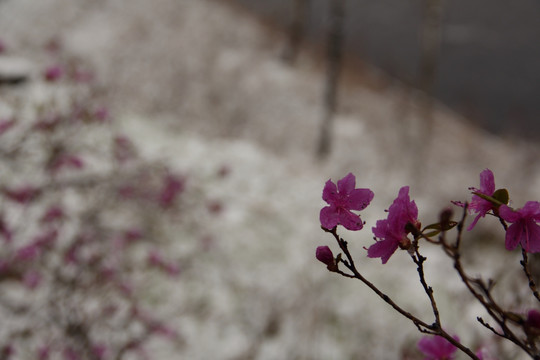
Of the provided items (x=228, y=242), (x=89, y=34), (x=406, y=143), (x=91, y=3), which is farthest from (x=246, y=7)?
(x=228, y=242)

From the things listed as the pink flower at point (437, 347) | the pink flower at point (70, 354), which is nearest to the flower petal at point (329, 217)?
the pink flower at point (437, 347)

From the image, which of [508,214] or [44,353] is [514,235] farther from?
[44,353]

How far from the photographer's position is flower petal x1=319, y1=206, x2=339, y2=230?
2.13ft

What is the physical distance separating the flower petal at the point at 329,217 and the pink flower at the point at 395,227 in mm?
57

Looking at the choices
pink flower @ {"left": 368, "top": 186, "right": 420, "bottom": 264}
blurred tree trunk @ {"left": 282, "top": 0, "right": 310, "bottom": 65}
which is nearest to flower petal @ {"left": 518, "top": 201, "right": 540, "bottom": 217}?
pink flower @ {"left": 368, "top": 186, "right": 420, "bottom": 264}

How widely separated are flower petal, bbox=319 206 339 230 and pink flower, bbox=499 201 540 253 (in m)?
0.21

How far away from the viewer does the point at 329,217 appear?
2.16ft

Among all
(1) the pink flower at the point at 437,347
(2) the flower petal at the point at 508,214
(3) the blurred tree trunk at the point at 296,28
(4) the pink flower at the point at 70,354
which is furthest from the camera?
(3) the blurred tree trunk at the point at 296,28

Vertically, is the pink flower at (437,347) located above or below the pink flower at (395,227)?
below

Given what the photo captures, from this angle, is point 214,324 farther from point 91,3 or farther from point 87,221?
point 91,3

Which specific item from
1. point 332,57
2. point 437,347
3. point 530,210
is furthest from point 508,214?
point 332,57

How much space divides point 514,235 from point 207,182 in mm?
5444

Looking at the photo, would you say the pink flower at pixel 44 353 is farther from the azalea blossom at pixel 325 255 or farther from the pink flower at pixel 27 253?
the azalea blossom at pixel 325 255

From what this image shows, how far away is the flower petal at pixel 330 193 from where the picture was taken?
25.9 inches
